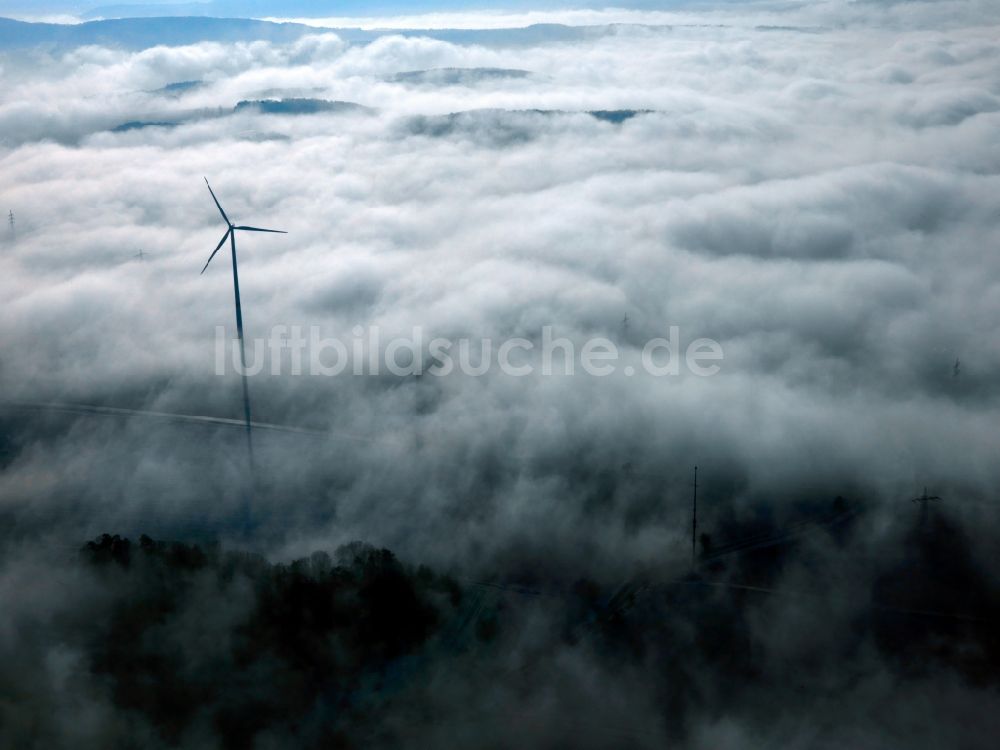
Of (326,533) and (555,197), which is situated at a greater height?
(555,197)

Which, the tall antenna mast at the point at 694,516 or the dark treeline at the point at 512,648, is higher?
the tall antenna mast at the point at 694,516

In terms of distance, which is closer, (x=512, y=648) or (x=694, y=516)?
(x=512, y=648)

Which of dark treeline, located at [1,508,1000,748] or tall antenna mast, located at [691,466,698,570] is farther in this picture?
tall antenna mast, located at [691,466,698,570]

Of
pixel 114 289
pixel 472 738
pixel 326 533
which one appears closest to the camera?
pixel 472 738

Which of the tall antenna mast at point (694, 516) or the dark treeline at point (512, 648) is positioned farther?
the tall antenna mast at point (694, 516)

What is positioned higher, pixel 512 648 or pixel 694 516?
pixel 694 516

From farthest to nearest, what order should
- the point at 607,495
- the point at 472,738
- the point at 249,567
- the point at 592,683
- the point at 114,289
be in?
1. the point at 114,289
2. the point at 607,495
3. the point at 249,567
4. the point at 592,683
5. the point at 472,738

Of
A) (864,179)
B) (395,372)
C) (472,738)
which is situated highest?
(864,179)

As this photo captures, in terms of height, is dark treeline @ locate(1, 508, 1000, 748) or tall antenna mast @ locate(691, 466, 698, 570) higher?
tall antenna mast @ locate(691, 466, 698, 570)

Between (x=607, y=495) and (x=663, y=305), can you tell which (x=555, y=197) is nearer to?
(x=663, y=305)

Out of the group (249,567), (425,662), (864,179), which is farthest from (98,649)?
(864,179)

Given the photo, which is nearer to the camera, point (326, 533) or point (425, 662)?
point (425, 662)
